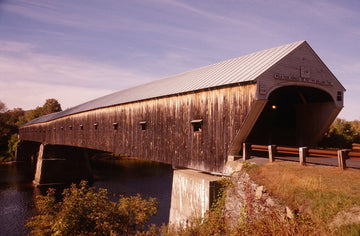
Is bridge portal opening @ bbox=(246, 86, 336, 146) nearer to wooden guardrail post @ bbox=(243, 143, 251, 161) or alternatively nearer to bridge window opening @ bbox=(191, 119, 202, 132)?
bridge window opening @ bbox=(191, 119, 202, 132)

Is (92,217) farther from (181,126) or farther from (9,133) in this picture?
(9,133)

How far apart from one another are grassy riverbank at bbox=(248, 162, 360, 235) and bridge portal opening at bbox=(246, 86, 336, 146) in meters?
5.61

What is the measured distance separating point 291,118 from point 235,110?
604 centimetres

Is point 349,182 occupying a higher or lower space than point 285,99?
lower

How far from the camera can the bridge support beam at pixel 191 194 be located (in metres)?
9.80

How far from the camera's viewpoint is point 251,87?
9742 mm

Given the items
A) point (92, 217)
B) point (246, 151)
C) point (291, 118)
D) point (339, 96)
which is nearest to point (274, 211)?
point (246, 151)

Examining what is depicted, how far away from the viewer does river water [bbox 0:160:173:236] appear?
20105 mm

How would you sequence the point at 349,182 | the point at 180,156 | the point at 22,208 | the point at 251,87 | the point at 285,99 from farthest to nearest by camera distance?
the point at 22,208, the point at 285,99, the point at 180,156, the point at 251,87, the point at 349,182

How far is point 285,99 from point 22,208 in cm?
2301

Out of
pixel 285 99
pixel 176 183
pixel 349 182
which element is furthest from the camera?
pixel 285 99

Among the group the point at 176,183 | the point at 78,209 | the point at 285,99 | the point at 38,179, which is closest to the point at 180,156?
the point at 176,183

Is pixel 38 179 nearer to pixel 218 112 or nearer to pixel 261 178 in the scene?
pixel 218 112

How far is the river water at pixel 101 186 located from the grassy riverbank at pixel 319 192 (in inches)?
514
